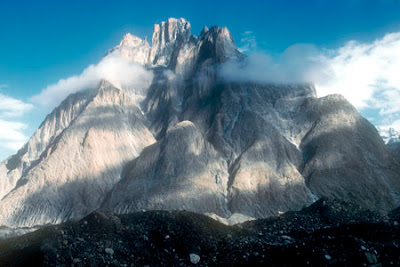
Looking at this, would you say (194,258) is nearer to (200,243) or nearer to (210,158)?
(200,243)

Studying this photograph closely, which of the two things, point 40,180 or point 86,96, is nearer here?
point 40,180

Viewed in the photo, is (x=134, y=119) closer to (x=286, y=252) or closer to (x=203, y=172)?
(x=203, y=172)

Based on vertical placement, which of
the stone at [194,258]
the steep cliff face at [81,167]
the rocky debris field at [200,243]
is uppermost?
the steep cliff face at [81,167]

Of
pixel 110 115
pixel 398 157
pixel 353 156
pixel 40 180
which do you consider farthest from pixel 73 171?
pixel 398 157

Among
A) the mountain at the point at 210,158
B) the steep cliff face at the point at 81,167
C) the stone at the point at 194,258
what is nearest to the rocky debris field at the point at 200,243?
the stone at the point at 194,258

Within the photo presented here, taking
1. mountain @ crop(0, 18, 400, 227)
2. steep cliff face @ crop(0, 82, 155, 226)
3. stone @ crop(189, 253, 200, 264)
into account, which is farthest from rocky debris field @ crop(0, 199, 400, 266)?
steep cliff face @ crop(0, 82, 155, 226)

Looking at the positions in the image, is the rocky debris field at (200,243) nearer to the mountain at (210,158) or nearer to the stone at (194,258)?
the stone at (194,258)
